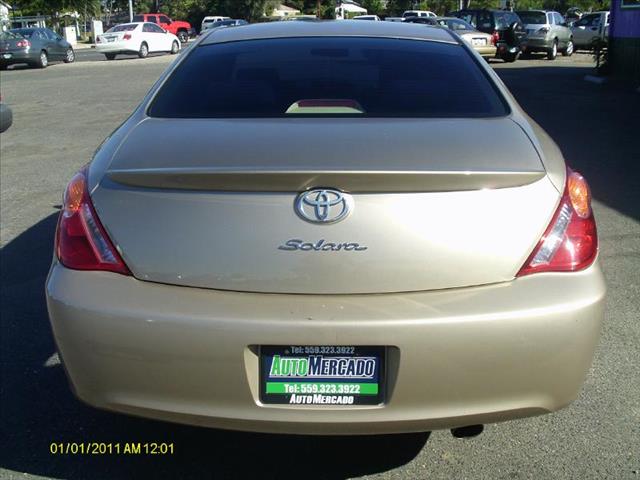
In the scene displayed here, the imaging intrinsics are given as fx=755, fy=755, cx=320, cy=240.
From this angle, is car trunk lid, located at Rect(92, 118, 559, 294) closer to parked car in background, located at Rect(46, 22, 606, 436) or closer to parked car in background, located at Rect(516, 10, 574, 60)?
parked car in background, located at Rect(46, 22, 606, 436)

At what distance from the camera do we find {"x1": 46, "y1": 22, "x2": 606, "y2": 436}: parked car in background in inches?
94.4

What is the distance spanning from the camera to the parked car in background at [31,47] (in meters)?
27.5

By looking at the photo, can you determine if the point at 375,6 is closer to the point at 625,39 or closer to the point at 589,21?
the point at 589,21

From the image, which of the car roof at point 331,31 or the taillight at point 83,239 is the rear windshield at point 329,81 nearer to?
the car roof at point 331,31

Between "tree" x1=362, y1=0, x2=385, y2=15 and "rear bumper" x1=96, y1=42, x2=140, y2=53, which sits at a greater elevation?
"rear bumper" x1=96, y1=42, x2=140, y2=53

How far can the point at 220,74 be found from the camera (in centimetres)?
352

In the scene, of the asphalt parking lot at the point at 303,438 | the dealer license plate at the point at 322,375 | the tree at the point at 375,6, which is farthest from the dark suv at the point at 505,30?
the tree at the point at 375,6

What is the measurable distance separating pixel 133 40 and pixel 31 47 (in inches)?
220

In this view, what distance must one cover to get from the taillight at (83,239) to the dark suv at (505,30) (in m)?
23.8

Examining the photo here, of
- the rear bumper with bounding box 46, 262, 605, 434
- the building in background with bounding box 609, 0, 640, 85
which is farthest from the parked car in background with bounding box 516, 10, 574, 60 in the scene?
the rear bumper with bounding box 46, 262, 605, 434

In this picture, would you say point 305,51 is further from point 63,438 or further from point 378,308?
point 63,438

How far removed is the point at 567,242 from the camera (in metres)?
2.57

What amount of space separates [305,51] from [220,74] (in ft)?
1.45

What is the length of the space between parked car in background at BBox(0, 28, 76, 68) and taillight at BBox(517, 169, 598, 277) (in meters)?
28.3
